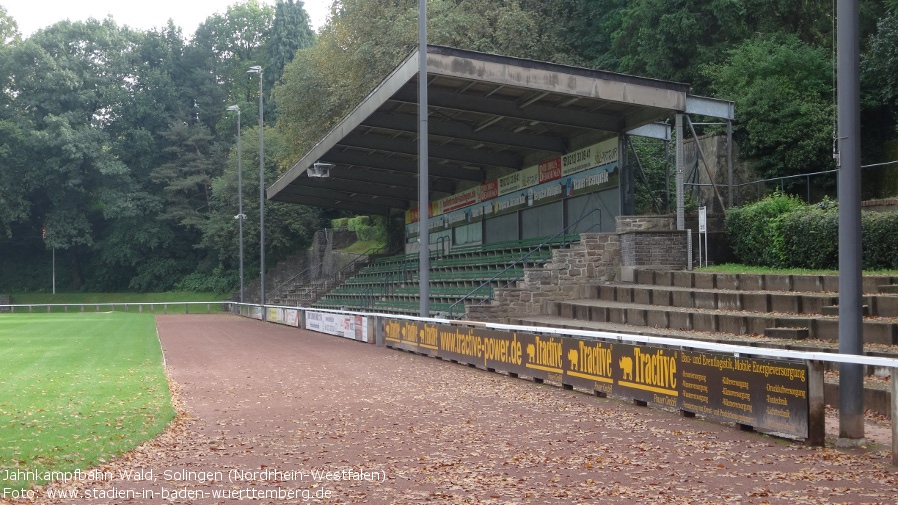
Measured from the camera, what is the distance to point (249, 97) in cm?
9319

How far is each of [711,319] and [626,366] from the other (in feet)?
19.0

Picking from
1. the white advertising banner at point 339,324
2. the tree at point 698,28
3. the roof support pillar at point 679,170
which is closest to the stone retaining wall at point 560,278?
the roof support pillar at point 679,170

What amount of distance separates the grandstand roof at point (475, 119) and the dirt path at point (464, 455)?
1132cm

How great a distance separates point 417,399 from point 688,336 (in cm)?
599

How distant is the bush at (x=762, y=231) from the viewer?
75.7 feet

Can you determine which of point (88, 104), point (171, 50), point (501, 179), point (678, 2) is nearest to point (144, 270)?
point (88, 104)

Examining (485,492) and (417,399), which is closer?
(485,492)

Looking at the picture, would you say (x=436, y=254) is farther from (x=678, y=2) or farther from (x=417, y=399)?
(x=417, y=399)

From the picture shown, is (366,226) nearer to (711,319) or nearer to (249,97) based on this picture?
(249,97)

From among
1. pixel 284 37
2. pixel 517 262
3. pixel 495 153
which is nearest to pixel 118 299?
pixel 284 37

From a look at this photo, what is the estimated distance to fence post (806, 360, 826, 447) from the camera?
33.2 feet

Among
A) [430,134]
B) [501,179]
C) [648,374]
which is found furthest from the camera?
[501,179]

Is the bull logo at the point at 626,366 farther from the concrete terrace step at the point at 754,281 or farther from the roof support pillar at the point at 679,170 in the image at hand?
the roof support pillar at the point at 679,170

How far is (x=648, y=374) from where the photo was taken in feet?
44.4
